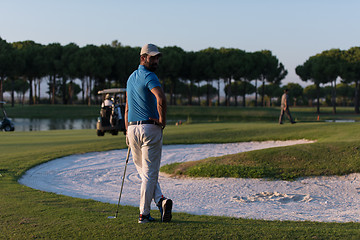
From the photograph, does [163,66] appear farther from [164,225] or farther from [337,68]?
[164,225]

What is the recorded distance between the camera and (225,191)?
11.2m

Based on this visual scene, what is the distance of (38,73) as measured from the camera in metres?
87.5

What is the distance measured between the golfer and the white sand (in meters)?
Answer: 2.29

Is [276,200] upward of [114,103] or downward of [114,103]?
downward

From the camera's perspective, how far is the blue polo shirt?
20.8 ft

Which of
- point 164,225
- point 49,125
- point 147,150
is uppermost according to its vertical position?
point 147,150

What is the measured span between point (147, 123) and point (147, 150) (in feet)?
1.39

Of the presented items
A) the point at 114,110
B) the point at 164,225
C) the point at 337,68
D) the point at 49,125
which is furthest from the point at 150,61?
the point at 337,68

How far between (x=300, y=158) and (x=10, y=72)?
261ft

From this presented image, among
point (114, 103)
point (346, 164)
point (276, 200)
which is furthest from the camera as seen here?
point (114, 103)

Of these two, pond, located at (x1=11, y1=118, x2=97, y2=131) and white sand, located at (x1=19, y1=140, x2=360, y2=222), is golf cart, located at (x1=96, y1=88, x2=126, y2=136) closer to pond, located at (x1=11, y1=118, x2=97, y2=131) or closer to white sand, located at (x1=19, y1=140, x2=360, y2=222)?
white sand, located at (x1=19, y1=140, x2=360, y2=222)

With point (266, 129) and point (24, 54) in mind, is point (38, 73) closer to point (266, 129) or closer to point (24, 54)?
point (24, 54)

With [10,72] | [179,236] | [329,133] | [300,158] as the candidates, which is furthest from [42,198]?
[10,72]

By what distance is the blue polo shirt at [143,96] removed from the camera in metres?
6.34
